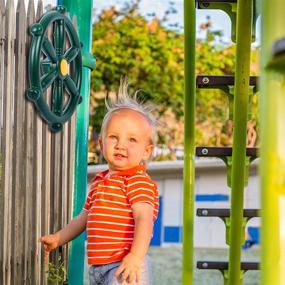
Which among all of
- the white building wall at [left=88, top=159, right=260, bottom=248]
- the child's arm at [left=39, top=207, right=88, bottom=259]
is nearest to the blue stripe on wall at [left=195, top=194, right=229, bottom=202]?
the white building wall at [left=88, top=159, right=260, bottom=248]

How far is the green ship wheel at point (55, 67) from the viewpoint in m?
4.37

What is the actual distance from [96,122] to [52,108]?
33.7ft

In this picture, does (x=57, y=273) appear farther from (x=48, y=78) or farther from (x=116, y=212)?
(x=116, y=212)

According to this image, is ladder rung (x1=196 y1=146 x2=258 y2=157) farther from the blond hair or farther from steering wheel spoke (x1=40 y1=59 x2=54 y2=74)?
steering wheel spoke (x1=40 y1=59 x2=54 y2=74)

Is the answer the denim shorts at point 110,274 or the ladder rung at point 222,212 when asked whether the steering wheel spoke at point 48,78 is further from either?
the denim shorts at point 110,274

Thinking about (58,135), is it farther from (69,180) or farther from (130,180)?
(130,180)

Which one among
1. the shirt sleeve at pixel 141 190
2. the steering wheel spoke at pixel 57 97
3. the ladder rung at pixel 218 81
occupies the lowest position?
the shirt sleeve at pixel 141 190

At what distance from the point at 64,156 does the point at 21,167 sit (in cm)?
43

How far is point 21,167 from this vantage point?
4406mm

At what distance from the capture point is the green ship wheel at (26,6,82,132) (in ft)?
14.3

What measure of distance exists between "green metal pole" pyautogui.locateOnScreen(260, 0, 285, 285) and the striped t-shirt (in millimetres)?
2120

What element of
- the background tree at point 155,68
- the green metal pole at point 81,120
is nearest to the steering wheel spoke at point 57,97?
the green metal pole at point 81,120

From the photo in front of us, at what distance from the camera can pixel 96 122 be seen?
14.9 metres

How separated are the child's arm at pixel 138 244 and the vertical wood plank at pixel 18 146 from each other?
3.68 ft
